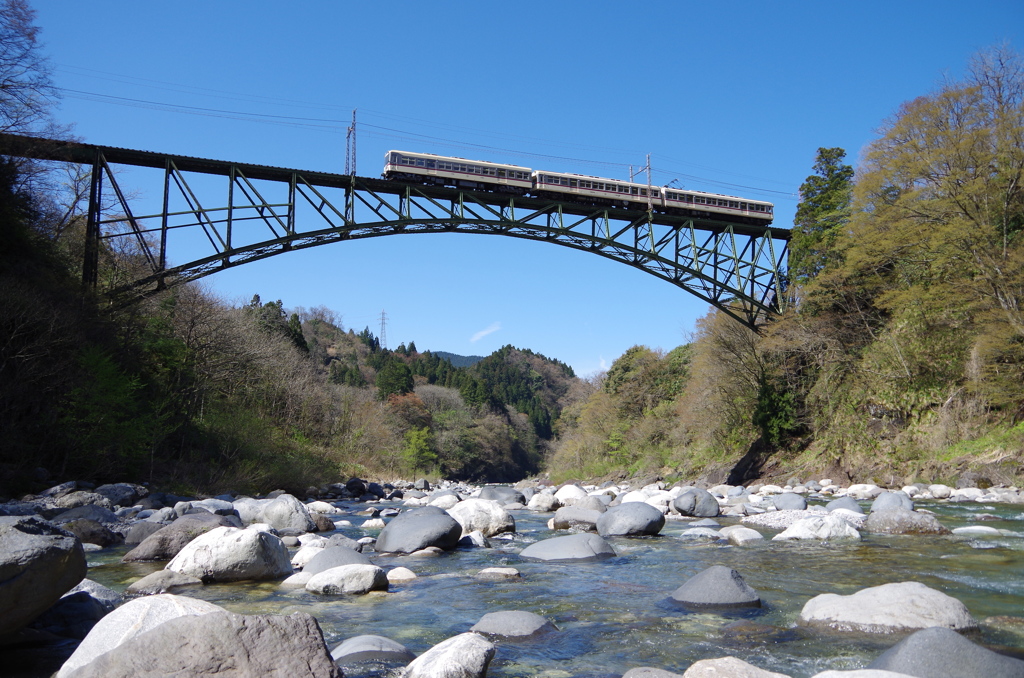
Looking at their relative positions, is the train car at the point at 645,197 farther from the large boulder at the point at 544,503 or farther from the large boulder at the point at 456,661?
the large boulder at the point at 456,661

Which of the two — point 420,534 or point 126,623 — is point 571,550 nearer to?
point 420,534

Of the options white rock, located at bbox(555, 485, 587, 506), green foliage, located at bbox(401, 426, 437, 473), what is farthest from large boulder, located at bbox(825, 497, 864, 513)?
green foliage, located at bbox(401, 426, 437, 473)

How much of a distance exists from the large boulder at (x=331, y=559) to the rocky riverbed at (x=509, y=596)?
0.03 metres

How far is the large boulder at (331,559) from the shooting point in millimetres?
6562

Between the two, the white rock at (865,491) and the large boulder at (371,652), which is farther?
the white rock at (865,491)

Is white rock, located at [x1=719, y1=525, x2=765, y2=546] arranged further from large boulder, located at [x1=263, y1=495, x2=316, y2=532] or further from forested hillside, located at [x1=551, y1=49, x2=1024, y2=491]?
forested hillside, located at [x1=551, y1=49, x2=1024, y2=491]

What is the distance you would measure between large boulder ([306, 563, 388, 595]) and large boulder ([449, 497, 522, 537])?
4.32 m

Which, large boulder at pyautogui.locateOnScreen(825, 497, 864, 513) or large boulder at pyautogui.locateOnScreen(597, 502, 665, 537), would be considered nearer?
large boulder at pyautogui.locateOnScreen(597, 502, 665, 537)

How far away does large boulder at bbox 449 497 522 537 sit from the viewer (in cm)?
1052

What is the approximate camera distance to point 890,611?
15.1ft

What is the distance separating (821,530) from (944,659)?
235 inches

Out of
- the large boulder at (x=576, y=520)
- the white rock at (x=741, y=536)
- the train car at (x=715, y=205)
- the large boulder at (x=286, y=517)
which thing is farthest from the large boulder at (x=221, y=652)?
the train car at (x=715, y=205)

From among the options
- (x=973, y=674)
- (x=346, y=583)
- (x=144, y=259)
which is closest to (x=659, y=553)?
(x=346, y=583)

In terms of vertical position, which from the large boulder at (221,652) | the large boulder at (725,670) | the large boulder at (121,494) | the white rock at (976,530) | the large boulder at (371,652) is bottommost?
the large boulder at (121,494)
